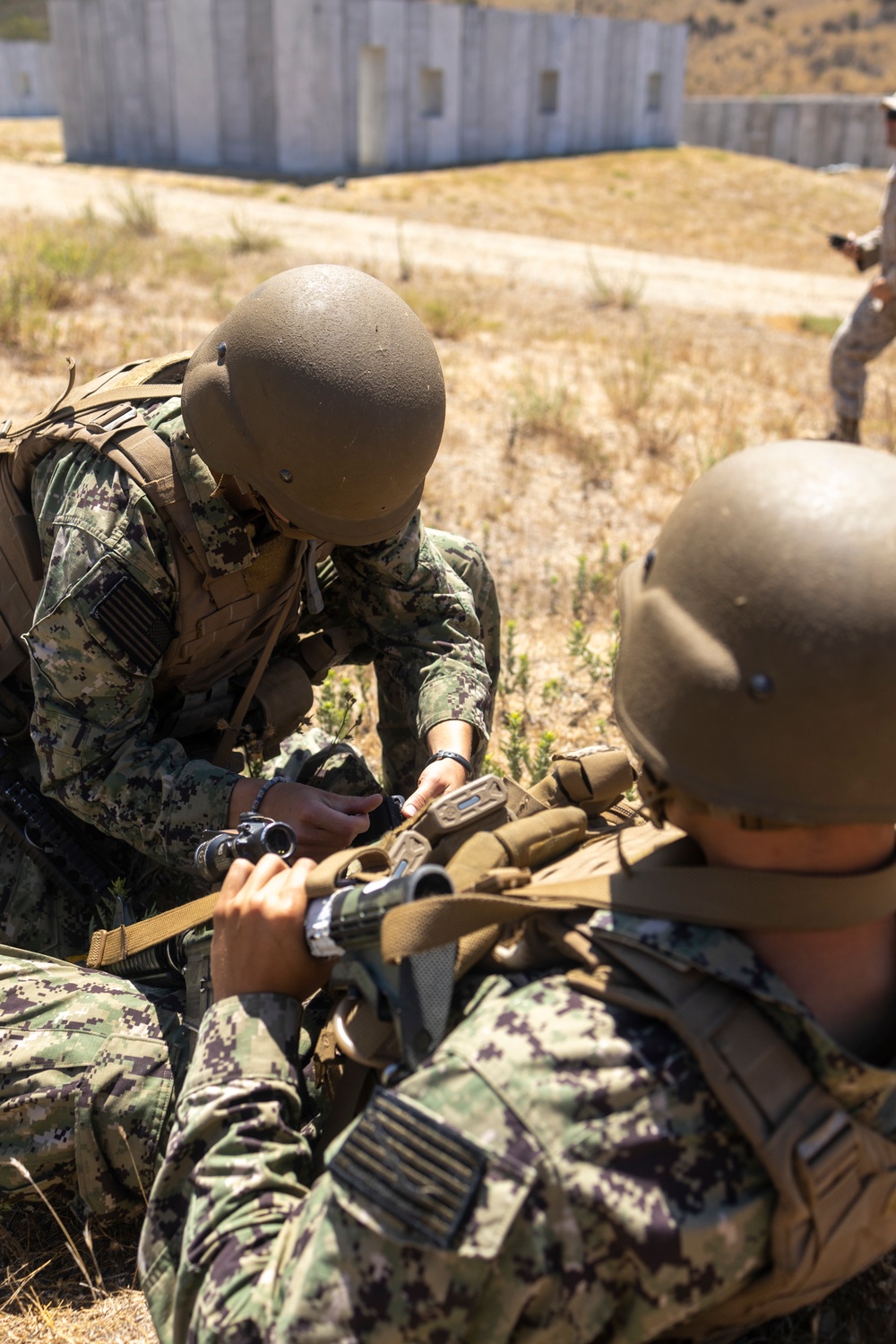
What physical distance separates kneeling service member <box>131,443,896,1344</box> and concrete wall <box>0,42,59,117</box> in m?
52.7

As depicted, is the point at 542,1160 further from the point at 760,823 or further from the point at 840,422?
the point at 840,422

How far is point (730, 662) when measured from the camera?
141 centimetres

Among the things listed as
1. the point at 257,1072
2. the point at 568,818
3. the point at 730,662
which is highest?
the point at 730,662

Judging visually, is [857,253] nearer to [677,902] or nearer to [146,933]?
[146,933]

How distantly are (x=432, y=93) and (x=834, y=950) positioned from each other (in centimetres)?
3252

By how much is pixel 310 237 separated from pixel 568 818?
16.1 metres

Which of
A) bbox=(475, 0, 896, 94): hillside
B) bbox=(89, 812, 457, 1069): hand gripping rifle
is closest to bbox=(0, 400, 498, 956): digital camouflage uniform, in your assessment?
bbox=(89, 812, 457, 1069): hand gripping rifle

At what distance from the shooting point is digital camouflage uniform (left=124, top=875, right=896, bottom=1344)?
129 cm

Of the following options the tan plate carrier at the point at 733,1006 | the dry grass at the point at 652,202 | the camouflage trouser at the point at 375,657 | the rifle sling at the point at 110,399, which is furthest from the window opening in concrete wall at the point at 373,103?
the tan plate carrier at the point at 733,1006

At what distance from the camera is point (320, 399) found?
93.4 inches

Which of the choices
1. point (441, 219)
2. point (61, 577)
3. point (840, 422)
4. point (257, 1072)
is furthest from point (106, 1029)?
point (441, 219)

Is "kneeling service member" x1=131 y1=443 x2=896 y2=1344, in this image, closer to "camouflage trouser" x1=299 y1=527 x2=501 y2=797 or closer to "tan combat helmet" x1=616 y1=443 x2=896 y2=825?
"tan combat helmet" x1=616 y1=443 x2=896 y2=825

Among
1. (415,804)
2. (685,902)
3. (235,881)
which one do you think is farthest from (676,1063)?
(415,804)

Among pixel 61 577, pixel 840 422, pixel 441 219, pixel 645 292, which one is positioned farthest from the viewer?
pixel 441 219
